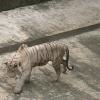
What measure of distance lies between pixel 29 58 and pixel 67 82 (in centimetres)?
96

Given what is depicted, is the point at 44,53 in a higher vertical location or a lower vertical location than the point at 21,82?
higher

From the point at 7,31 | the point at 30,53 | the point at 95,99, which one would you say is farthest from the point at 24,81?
the point at 7,31

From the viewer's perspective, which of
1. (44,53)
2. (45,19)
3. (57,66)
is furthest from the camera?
(45,19)

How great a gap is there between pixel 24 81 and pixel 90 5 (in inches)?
156

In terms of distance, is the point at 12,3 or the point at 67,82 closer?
the point at 67,82

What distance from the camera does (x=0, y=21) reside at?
782 centimetres

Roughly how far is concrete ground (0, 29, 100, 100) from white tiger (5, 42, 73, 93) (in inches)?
7.7

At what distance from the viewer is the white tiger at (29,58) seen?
227 inches

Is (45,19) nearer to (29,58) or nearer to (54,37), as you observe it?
(54,37)

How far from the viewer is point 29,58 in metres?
5.83

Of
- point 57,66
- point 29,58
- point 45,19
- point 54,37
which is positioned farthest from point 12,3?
point 29,58

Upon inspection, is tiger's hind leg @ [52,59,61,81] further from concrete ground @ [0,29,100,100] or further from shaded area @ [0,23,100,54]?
shaded area @ [0,23,100,54]

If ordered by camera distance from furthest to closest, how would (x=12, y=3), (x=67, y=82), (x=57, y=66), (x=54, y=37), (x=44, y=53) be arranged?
(x=12, y=3), (x=54, y=37), (x=67, y=82), (x=57, y=66), (x=44, y=53)

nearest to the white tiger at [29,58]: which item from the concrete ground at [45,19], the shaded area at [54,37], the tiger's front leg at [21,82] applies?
the tiger's front leg at [21,82]
